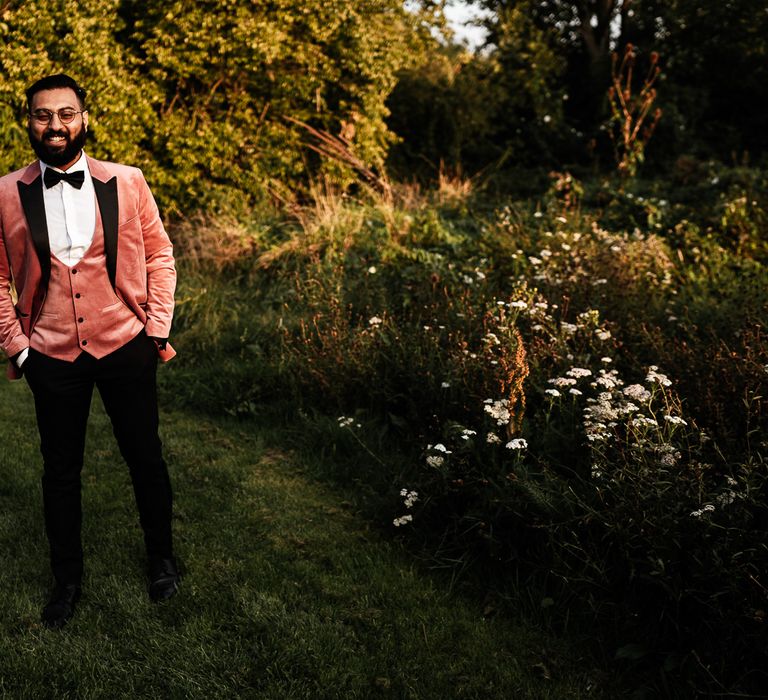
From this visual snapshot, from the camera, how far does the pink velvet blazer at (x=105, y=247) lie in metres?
2.88

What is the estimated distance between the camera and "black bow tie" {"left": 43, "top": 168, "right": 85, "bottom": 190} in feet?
9.43

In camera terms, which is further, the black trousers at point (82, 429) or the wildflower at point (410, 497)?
the wildflower at point (410, 497)

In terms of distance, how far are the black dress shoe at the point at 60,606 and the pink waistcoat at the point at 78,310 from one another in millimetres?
1073

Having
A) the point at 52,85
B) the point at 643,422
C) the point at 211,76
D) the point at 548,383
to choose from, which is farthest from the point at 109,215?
the point at 211,76

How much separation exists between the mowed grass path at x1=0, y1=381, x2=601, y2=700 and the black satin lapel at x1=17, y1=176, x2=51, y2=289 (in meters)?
1.58

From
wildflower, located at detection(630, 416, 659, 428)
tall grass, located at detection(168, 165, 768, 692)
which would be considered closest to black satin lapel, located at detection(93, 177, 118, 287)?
tall grass, located at detection(168, 165, 768, 692)

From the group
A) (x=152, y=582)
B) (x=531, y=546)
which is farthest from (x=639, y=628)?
(x=152, y=582)

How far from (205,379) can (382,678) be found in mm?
3704

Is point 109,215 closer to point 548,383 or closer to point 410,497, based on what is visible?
point 410,497

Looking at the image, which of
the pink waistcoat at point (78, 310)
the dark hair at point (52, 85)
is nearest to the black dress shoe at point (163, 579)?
the pink waistcoat at point (78, 310)

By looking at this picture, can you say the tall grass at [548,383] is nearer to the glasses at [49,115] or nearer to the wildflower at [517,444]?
the wildflower at [517,444]

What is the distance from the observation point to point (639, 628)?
299 centimetres

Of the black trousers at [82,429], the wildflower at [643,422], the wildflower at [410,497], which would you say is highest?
the wildflower at [643,422]

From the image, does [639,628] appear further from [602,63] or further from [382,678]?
[602,63]
